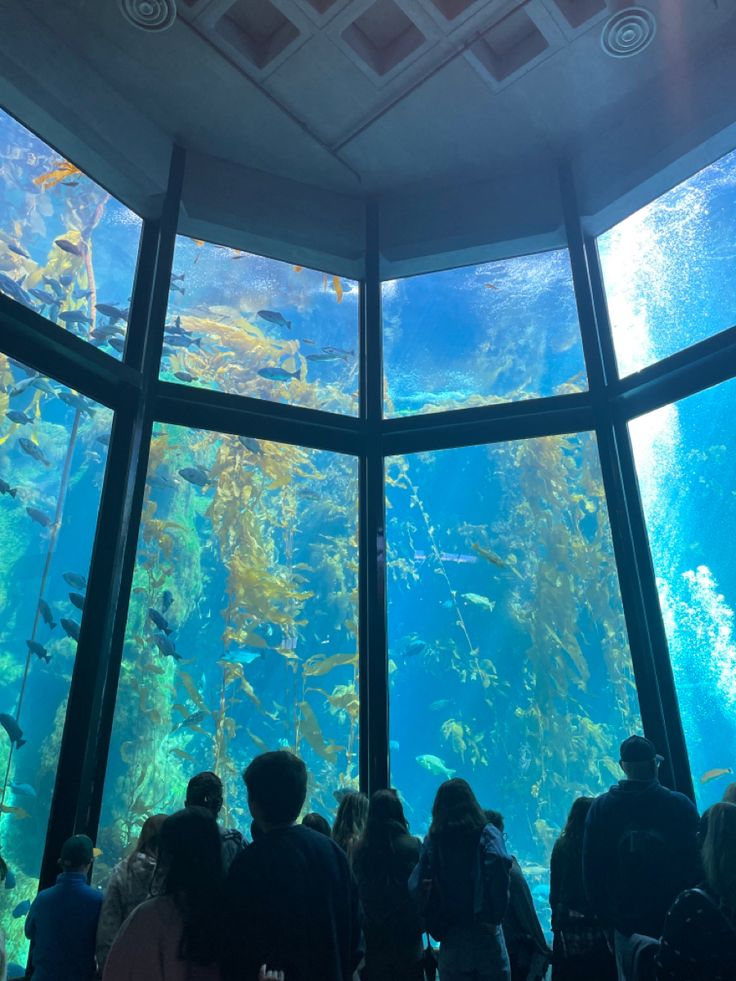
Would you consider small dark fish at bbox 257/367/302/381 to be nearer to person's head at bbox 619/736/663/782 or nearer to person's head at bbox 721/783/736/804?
person's head at bbox 619/736/663/782

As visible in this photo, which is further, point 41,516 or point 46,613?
point 41,516

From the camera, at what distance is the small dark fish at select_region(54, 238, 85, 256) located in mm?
3629

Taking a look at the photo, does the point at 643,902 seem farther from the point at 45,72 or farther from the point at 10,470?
the point at 45,72

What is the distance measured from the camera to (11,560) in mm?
4945

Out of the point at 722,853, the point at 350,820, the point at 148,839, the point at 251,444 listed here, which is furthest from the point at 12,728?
the point at 722,853

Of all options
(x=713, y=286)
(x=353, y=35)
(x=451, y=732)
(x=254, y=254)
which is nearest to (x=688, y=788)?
(x=713, y=286)

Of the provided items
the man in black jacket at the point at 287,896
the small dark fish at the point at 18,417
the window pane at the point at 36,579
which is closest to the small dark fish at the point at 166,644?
the window pane at the point at 36,579

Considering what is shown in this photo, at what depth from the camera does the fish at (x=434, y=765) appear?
468 cm

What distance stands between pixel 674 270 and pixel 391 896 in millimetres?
3640

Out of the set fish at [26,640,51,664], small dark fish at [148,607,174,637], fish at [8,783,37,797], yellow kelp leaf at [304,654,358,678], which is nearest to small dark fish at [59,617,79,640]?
fish at [26,640,51,664]

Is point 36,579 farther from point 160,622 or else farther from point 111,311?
point 111,311

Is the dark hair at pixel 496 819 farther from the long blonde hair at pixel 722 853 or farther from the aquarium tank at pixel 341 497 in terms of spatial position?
the long blonde hair at pixel 722 853

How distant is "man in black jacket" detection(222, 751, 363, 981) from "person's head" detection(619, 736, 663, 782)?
1.15 m

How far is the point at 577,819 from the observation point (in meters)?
2.09
